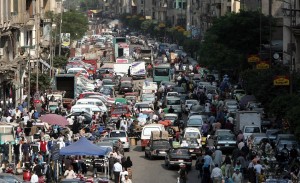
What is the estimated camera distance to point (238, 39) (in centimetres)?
8900

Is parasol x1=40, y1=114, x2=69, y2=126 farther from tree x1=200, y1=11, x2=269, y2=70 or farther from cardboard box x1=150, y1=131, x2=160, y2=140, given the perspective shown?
tree x1=200, y1=11, x2=269, y2=70

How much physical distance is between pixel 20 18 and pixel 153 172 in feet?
117

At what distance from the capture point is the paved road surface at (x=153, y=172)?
45.6 meters

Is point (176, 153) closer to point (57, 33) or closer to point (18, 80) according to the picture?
point (18, 80)

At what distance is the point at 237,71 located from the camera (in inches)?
3551

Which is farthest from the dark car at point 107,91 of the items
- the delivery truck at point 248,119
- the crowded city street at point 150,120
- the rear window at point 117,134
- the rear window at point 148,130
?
the rear window at point 117,134

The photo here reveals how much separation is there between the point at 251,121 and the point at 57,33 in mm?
55355

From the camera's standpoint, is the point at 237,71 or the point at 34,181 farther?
the point at 237,71

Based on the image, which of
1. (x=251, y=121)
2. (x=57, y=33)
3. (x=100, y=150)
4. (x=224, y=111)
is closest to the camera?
(x=100, y=150)

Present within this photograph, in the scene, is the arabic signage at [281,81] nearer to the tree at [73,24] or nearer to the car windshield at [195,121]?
the car windshield at [195,121]

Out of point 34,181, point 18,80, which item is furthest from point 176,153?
point 18,80

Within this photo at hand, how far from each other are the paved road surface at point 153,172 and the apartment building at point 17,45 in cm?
1835

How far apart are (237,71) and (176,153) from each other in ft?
140

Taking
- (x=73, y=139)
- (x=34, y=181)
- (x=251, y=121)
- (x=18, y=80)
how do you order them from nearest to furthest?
(x=34, y=181)
(x=73, y=139)
(x=251, y=121)
(x=18, y=80)
